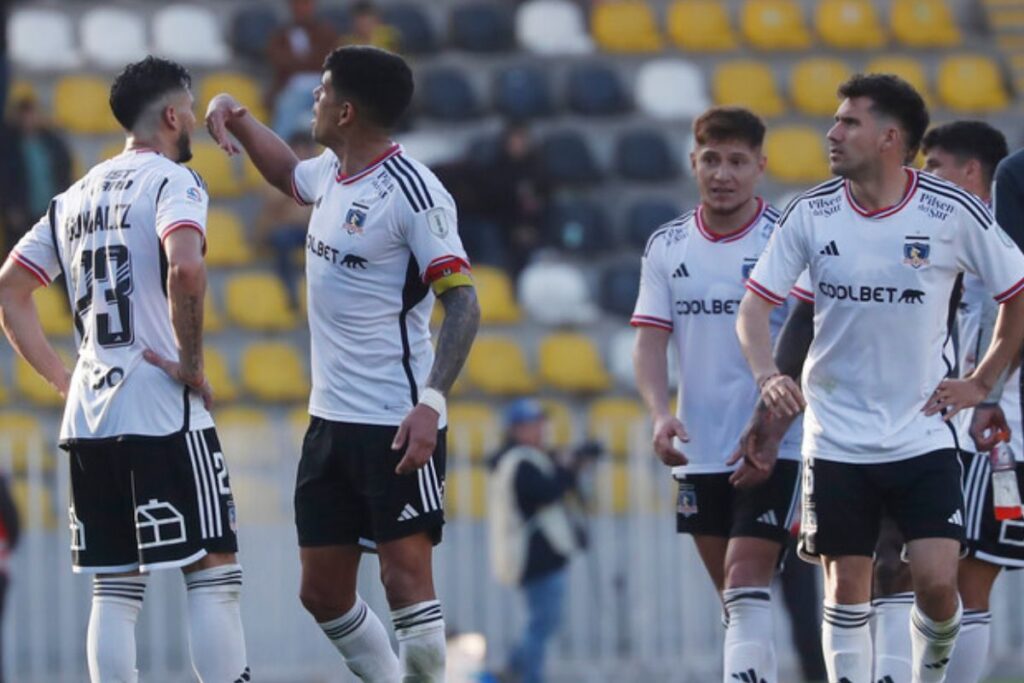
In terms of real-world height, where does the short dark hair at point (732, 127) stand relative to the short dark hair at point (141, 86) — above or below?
below

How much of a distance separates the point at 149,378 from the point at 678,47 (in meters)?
13.7

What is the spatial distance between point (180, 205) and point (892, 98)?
2768mm

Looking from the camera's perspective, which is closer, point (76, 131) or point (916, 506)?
point (916, 506)

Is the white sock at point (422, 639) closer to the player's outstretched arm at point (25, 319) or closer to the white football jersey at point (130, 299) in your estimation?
the white football jersey at point (130, 299)

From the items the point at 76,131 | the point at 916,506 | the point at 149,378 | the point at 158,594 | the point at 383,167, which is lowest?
the point at 158,594

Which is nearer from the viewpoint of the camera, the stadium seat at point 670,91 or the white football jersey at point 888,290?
the white football jersey at point 888,290

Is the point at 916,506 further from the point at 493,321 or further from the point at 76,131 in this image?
the point at 76,131

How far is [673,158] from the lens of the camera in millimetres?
19875

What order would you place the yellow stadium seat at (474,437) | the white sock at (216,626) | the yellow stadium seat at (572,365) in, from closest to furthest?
the white sock at (216,626)
the yellow stadium seat at (474,437)
the yellow stadium seat at (572,365)

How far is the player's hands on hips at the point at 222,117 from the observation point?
8562 millimetres

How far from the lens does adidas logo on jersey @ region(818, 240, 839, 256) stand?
8.28 m

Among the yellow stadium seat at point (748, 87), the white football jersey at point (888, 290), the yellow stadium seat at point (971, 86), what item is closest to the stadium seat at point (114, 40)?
the yellow stadium seat at point (748, 87)

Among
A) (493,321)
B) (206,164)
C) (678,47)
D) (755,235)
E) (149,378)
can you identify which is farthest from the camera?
(678,47)

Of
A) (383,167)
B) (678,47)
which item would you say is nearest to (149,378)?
(383,167)
